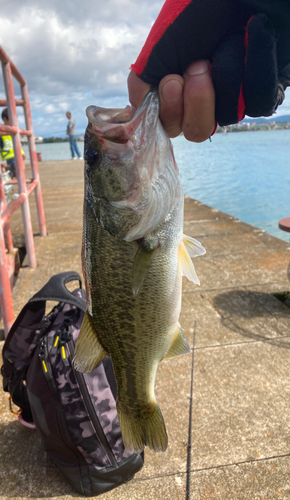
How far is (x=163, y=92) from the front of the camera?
4.01 feet

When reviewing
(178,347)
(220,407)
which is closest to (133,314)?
(178,347)

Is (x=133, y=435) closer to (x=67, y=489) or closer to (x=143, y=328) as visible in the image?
(x=143, y=328)

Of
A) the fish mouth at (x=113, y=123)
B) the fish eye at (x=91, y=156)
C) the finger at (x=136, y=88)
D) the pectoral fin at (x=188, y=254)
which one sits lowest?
the pectoral fin at (x=188, y=254)

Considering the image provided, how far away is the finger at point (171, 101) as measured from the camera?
3.94ft

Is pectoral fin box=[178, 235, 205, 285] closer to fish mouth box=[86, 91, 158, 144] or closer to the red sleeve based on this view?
fish mouth box=[86, 91, 158, 144]

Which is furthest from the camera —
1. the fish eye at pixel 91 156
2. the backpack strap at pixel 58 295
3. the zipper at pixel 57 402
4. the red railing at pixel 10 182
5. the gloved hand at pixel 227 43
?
the red railing at pixel 10 182

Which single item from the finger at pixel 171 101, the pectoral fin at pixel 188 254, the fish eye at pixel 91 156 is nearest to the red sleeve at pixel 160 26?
the finger at pixel 171 101

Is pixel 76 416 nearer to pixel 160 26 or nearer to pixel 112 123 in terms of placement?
pixel 112 123

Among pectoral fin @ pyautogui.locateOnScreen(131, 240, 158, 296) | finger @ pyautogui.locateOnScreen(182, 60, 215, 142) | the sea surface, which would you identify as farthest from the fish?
the sea surface

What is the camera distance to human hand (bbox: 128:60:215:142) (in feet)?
3.96

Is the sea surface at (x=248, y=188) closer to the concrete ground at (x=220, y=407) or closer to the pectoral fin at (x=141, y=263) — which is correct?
the concrete ground at (x=220, y=407)

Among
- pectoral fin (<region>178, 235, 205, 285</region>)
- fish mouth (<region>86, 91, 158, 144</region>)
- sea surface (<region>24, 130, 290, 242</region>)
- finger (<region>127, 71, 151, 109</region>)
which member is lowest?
sea surface (<region>24, 130, 290, 242</region>)

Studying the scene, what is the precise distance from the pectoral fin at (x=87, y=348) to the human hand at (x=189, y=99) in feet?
2.90

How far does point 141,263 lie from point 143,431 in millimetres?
850
